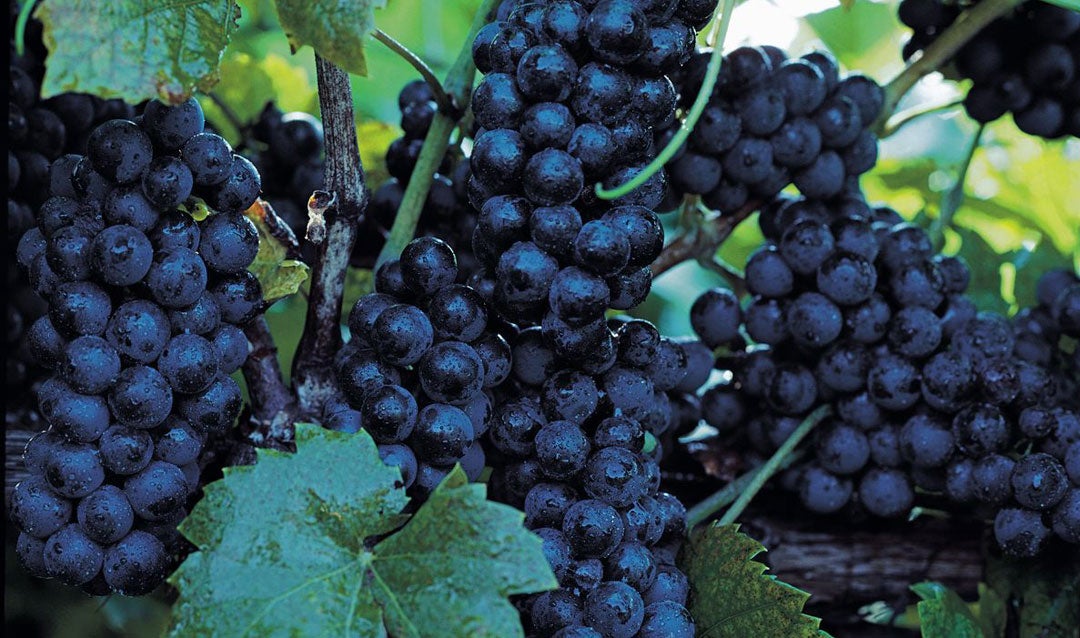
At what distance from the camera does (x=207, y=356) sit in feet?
2.39

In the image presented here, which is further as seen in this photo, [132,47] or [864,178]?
[864,178]

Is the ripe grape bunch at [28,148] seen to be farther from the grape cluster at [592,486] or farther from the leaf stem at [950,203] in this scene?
the leaf stem at [950,203]

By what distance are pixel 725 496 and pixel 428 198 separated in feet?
1.34

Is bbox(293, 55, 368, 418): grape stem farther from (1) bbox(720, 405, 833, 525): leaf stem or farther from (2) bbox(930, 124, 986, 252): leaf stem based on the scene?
(2) bbox(930, 124, 986, 252): leaf stem

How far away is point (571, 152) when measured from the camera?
718 millimetres

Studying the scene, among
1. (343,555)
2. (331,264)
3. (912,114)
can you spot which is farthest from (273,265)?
(912,114)

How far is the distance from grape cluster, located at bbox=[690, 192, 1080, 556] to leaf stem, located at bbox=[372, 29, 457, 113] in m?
0.36

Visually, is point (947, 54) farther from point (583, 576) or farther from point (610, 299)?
point (583, 576)

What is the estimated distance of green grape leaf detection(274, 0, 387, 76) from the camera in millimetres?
710

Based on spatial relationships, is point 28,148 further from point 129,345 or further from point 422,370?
point 422,370

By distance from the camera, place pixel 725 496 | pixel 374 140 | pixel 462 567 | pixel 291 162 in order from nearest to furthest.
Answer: pixel 462 567 → pixel 725 496 → pixel 291 162 → pixel 374 140

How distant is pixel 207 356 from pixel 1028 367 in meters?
0.73

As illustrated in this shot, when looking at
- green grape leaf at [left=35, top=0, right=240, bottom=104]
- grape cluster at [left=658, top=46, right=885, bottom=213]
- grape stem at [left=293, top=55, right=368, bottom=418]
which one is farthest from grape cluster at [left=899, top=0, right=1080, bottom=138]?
green grape leaf at [left=35, top=0, right=240, bottom=104]

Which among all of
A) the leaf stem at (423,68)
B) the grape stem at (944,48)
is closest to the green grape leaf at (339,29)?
the leaf stem at (423,68)
